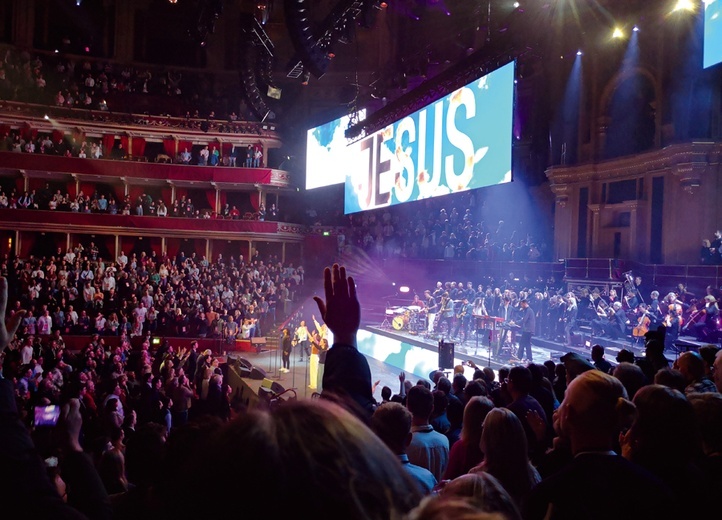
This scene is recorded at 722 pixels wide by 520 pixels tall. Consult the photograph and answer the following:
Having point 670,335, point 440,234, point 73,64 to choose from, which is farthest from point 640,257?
point 73,64

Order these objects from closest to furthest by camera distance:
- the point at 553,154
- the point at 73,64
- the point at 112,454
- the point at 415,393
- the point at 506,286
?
the point at 112,454 → the point at 415,393 → the point at 506,286 → the point at 553,154 → the point at 73,64

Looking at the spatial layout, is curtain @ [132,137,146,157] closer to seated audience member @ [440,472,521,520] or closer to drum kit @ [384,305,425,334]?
drum kit @ [384,305,425,334]

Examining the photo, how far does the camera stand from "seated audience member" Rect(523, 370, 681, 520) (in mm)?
2014

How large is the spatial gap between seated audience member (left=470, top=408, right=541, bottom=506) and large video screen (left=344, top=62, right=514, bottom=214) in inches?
346

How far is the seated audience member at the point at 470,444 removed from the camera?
356 centimetres

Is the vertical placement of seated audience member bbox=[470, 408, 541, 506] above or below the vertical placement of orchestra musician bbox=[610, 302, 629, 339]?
above

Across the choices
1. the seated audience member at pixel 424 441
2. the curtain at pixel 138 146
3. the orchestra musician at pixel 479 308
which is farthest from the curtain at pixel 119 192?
the seated audience member at pixel 424 441

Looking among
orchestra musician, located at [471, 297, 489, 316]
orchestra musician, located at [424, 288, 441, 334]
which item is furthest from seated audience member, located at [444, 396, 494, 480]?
orchestra musician, located at [424, 288, 441, 334]

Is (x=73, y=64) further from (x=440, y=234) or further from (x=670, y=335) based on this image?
(x=670, y=335)

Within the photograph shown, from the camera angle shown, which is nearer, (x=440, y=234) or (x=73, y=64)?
(x=440, y=234)

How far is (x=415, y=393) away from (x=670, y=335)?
456 inches

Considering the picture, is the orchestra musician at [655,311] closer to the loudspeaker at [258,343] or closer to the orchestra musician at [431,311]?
the orchestra musician at [431,311]

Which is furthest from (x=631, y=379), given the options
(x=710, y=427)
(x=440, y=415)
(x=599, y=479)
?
(x=599, y=479)

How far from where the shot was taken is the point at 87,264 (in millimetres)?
22469
